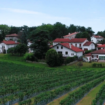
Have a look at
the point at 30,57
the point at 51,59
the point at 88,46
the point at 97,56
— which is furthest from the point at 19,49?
the point at 88,46

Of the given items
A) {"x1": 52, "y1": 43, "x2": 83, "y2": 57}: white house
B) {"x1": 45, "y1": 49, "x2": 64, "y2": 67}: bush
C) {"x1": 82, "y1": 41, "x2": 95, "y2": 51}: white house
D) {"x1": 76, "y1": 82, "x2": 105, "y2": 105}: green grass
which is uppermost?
{"x1": 82, "y1": 41, "x2": 95, "y2": 51}: white house

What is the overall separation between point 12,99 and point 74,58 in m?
28.7

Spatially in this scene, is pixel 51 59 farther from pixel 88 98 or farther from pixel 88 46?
pixel 88 98

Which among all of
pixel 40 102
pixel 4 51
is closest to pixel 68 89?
pixel 40 102

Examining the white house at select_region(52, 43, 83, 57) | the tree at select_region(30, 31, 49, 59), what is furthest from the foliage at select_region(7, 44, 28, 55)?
the white house at select_region(52, 43, 83, 57)

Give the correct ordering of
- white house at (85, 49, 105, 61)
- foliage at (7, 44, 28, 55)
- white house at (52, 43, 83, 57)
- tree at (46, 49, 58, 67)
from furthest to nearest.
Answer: foliage at (7, 44, 28, 55), white house at (52, 43, 83, 57), white house at (85, 49, 105, 61), tree at (46, 49, 58, 67)

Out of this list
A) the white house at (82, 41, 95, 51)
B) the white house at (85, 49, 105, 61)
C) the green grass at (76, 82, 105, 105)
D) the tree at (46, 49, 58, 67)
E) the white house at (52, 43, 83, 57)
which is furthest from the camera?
the white house at (82, 41, 95, 51)

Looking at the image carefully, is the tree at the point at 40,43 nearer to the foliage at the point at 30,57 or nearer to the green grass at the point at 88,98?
the foliage at the point at 30,57

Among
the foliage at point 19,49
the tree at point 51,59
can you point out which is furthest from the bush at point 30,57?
the foliage at point 19,49

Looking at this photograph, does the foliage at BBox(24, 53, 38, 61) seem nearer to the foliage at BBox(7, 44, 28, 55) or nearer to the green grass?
the foliage at BBox(7, 44, 28, 55)

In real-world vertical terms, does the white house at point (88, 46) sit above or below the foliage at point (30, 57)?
above

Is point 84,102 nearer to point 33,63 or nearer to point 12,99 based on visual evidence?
point 12,99

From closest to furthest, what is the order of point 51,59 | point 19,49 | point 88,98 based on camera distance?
1. point 88,98
2. point 51,59
3. point 19,49

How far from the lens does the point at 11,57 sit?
4628cm
